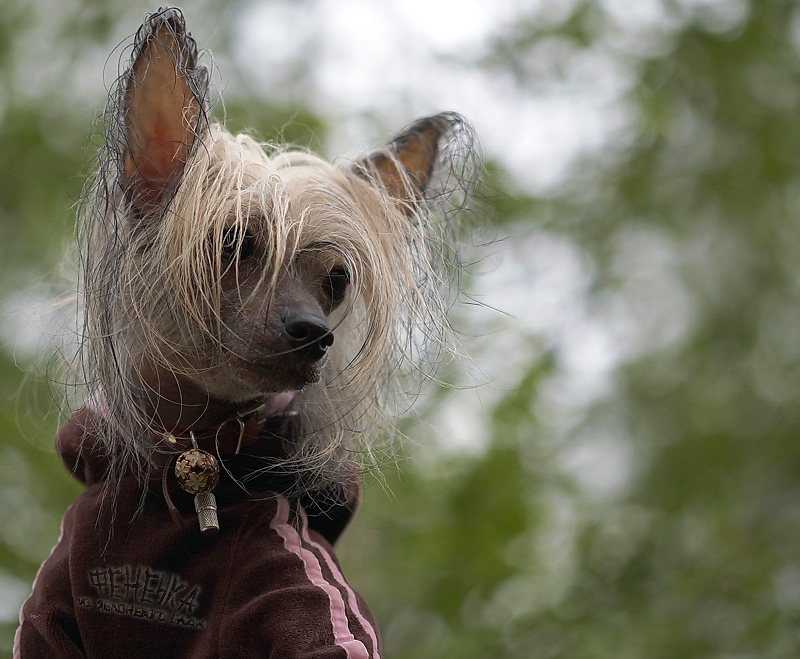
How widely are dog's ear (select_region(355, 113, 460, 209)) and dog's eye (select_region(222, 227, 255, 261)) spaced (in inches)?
11.1

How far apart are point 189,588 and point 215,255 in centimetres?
50

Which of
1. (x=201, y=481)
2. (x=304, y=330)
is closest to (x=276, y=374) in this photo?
(x=304, y=330)

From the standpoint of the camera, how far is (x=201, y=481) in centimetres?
122

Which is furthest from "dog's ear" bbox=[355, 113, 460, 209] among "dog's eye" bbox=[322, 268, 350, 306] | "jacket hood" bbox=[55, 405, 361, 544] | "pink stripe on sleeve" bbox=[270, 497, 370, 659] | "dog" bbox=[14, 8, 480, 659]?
"pink stripe on sleeve" bbox=[270, 497, 370, 659]

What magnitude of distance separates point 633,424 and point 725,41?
2.10 meters

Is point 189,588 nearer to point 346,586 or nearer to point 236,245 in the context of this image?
point 346,586

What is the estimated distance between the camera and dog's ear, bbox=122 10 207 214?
1227mm

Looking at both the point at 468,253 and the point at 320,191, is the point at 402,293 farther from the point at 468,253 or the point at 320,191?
the point at 468,253

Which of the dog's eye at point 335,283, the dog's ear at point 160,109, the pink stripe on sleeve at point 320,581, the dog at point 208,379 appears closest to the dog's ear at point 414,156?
the dog at point 208,379

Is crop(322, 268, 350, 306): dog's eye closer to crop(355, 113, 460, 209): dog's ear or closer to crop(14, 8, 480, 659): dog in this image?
crop(14, 8, 480, 659): dog

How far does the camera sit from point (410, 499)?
10.2 feet

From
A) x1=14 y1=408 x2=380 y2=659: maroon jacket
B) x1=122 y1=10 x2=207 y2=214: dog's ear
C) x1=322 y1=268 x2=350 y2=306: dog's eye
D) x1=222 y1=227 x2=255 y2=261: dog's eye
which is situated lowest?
x1=14 y1=408 x2=380 y2=659: maroon jacket

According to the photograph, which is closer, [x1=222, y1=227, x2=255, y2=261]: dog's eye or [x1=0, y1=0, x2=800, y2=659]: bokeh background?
[x1=222, y1=227, x2=255, y2=261]: dog's eye

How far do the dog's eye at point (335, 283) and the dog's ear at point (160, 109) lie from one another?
0.30 metres
